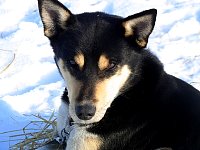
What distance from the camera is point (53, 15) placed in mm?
3773

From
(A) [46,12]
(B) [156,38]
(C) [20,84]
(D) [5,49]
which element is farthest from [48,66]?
(A) [46,12]

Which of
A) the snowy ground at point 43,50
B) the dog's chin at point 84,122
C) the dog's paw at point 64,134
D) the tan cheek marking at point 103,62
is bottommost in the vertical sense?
the snowy ground at point 43,50

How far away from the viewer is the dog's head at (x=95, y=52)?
11.4 feet

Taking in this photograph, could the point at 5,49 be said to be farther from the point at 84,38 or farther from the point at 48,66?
the point at 84,38

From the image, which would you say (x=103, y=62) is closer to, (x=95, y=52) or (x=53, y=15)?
(x=95, y=52)

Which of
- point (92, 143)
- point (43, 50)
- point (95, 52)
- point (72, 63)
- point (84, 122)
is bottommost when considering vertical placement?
point (43, 50)

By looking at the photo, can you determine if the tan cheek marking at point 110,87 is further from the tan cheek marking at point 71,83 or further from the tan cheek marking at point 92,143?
the tan cheek marking at point 92,143

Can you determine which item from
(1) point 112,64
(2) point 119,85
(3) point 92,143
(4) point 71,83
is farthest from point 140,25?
(3) point 92,143

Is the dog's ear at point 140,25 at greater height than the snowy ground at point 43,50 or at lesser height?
greater

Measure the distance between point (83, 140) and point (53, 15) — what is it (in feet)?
3.08

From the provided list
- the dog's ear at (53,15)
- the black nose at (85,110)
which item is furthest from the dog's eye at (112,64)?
the dog's ear at (53,15)

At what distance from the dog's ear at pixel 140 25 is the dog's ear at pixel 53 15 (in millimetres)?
436

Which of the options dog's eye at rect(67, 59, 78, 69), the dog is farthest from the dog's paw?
dog's eye at rect(67, 59, 78, 69)

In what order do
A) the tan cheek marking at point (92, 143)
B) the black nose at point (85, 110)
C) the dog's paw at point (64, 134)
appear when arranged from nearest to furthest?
the black nose at point (85, 110) < the tan cheek marking at point (92, 143) < the dog's paw at point (64, 134)
